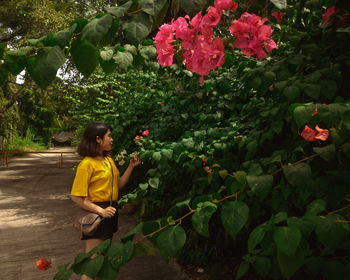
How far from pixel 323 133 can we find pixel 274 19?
0.91 metres

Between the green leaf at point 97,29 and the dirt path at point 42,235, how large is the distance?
2735mm

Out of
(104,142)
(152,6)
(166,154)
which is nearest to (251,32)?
(152,6)

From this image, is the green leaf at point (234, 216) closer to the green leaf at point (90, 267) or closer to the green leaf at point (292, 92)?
the green leaf at point (90, 267)

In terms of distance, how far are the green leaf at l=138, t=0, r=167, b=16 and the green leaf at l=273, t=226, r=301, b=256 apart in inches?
27.1

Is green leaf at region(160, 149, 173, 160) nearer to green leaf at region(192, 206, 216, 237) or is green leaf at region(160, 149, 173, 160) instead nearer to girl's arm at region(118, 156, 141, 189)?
girl's arm at region(118, 156, 141, 189)

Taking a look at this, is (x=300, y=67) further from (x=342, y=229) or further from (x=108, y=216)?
(x=108, y=216)

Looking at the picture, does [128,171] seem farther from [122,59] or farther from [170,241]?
[170,241]

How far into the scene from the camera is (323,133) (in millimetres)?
1252

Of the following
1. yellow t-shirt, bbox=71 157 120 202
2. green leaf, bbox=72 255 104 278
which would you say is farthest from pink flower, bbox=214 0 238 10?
yellow t-shirt, bbox=71 157 120 202

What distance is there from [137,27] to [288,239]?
0.71m

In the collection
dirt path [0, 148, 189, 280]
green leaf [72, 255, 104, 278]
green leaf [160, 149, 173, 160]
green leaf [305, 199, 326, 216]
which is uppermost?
green leaf [305, 199, 326, 216]

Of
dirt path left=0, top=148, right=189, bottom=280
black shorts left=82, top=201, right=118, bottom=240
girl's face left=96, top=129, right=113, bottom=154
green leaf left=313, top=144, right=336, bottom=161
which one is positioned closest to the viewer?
green leaf left=313, top=144, right=336, bottom=161

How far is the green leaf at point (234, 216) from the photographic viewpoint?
820 millimetres

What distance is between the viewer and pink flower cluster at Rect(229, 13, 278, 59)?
1.14 metres
